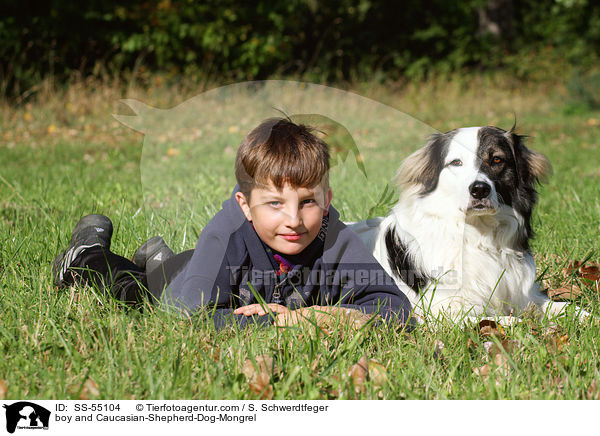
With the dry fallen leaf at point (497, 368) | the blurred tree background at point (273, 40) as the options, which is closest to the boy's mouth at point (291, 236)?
the dry fallen leaf at point (497, 368)

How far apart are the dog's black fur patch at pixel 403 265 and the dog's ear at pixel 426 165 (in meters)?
0.24

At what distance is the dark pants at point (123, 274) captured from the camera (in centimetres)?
Result: 244

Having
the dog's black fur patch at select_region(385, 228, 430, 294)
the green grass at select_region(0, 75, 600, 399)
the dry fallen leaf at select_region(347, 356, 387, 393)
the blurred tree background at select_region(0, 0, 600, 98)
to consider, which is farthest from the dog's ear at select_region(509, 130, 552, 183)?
the blurred tree background at select_region(0, 0, 600, 98)

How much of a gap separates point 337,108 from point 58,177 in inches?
152

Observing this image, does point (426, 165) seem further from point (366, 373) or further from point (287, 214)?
Answer: point (366, 373)

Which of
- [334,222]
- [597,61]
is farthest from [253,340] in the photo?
[597,61]

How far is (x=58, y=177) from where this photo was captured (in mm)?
5395

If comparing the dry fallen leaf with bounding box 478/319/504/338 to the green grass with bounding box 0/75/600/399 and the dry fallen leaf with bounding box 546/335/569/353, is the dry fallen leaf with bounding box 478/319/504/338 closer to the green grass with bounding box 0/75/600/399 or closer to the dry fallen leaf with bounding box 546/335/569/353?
the green grass with bounding box 0/75/600/399

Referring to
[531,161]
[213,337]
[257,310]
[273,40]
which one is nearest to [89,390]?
[213,337]

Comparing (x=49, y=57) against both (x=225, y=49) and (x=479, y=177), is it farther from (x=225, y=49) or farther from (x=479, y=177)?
(x=479, y=177)

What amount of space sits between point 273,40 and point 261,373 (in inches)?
443

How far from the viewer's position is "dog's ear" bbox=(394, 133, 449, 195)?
2.21m

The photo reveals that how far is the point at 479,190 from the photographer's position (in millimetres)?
2102
